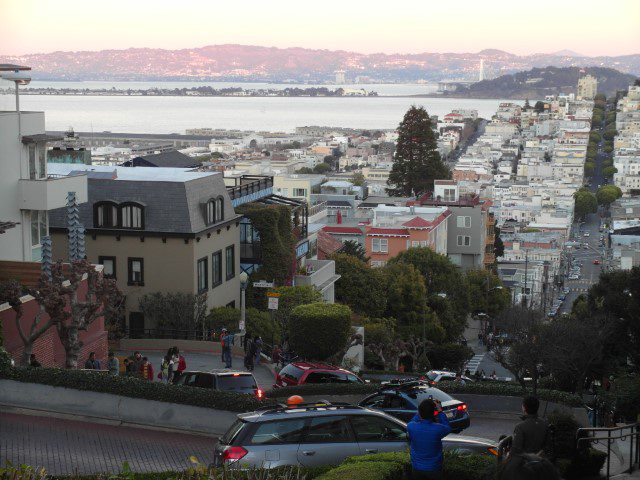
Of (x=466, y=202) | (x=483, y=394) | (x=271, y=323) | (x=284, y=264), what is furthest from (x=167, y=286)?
(x=466, y=202)

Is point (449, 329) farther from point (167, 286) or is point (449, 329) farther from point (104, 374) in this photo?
point (104, 374)

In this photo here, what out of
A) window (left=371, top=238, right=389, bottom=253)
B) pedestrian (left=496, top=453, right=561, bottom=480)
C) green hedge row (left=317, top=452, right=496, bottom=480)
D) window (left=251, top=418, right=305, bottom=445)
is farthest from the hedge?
window (left=371, top=238, right=389, bottom=253)

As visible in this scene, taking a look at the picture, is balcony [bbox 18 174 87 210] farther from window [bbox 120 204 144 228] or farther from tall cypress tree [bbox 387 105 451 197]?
tall cypress tree [bbox 387 105 451 197]

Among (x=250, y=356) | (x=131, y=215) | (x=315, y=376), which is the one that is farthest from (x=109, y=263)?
(x=315, y=376)

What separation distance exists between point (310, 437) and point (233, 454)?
2.69 feet

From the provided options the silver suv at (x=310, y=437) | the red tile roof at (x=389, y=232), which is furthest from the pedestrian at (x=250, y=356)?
the red tile roof at (x=389, y=232)

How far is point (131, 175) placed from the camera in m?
31.1

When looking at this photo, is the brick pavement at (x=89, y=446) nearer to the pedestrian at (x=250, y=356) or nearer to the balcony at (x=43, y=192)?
the pedestrian at (x=250, y=356)

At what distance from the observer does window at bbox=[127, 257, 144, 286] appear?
29.0 meters

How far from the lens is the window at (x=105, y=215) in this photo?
2923 cm

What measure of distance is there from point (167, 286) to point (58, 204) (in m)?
4.17

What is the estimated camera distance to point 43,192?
25.5m

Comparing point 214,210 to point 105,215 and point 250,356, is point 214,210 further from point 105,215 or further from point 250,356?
point 250,356

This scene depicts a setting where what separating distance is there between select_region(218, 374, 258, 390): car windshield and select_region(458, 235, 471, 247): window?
187 ft
